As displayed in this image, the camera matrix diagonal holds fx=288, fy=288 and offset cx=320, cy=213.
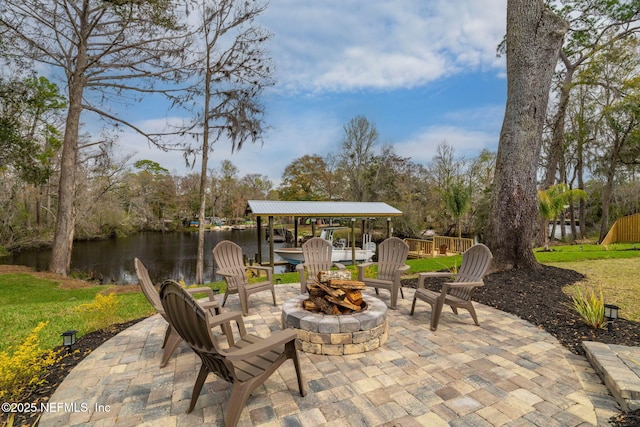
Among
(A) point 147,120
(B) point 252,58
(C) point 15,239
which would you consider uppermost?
(B) point 252,58

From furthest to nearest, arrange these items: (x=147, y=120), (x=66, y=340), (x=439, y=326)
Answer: (x=147, y=120)
(x=439, y=326)
(x=66, y=340)

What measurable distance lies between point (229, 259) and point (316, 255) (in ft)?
4.49

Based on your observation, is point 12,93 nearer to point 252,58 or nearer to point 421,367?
point 252,58

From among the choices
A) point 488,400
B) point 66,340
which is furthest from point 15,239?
point 488,400

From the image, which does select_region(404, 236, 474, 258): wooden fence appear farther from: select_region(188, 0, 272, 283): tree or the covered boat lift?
select_region(188, 0, 272, 283): tree

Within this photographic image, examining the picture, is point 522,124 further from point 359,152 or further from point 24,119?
point 359,152

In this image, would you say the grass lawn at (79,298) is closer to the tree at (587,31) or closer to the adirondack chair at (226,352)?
the adirondack chair at (226,352)

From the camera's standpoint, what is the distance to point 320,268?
477 cm

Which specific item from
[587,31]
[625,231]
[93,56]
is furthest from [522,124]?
[625,231]

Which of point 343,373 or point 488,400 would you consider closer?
point 488,400

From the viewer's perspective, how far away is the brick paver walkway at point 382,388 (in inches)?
73.3

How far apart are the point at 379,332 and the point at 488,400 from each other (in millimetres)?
1042

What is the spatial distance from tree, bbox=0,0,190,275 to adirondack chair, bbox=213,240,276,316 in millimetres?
6221

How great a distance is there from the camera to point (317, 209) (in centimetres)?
1081
